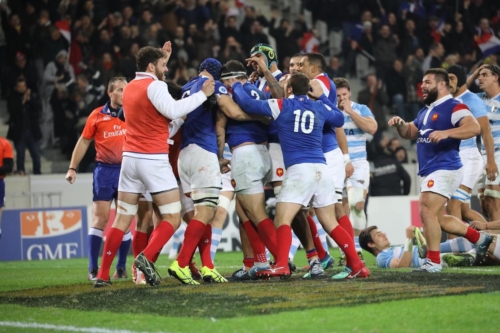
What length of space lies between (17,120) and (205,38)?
503 cm

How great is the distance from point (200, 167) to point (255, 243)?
1106 mm

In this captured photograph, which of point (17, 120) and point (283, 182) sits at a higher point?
point (17, 120)

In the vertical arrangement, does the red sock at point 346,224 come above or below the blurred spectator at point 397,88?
below

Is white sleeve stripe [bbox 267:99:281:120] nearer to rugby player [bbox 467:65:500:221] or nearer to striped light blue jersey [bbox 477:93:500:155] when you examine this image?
rugby player [bbox 467:65:500:221]

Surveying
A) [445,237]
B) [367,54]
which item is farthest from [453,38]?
[445,237]

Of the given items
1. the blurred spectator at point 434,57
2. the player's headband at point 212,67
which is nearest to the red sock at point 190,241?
the player's headband at point 212,67

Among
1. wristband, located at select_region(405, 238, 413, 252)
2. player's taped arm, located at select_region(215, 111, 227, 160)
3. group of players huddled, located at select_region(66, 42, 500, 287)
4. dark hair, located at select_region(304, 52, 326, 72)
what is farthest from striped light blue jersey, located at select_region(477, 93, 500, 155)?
player's taped arm, located at select_region(215, 111, 227, 160)

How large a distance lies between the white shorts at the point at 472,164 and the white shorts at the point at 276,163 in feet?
11.5

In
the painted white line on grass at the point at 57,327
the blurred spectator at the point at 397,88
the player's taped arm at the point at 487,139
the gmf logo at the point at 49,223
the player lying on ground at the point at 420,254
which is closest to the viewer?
the painted white line on grass at the point at 57,327

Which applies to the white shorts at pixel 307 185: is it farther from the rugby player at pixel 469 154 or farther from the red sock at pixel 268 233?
the rugby player at pixel 469 154

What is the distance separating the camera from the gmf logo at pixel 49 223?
16703mm

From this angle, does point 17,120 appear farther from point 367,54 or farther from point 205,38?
point 367,54

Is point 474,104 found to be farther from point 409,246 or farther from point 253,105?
point 253,105

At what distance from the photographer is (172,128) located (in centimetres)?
954
